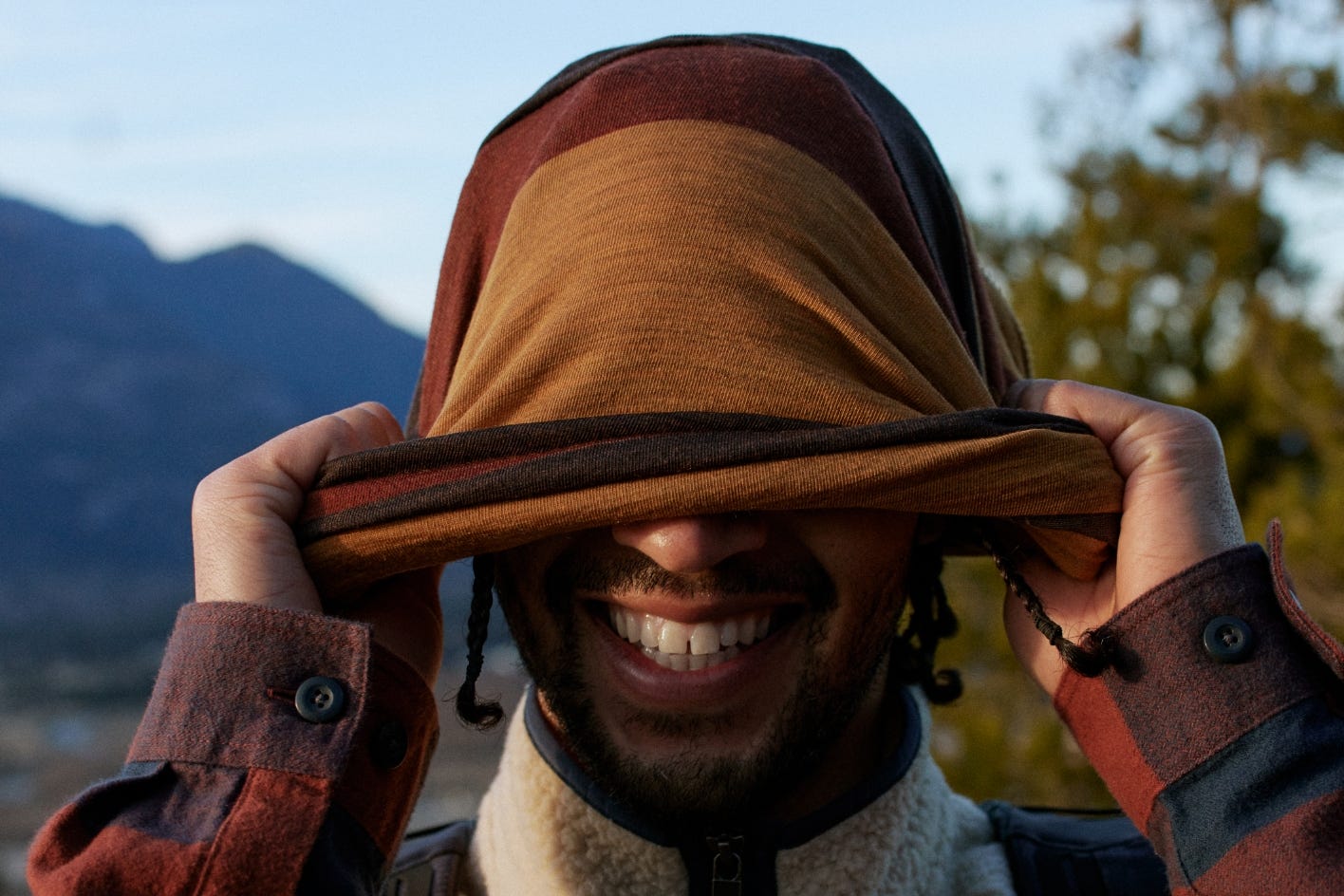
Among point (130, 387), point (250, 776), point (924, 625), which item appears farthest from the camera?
point (130, 387)

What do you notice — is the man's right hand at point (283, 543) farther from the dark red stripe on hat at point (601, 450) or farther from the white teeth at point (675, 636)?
the white teeth at point (675, 636)

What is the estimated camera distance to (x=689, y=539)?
136 centimetres

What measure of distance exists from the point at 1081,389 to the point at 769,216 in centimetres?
45

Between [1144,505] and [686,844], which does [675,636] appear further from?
[1144,505]

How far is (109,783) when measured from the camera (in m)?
1.29

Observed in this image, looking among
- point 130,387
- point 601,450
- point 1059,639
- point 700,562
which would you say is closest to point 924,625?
Result: point 1059,639

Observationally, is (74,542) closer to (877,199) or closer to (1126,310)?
(1126,310)

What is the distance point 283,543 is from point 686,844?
615mm

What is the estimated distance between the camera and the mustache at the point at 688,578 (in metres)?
1.43

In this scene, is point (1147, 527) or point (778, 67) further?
point (778, 67)


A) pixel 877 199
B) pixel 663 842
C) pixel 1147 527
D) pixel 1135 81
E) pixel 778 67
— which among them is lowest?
pixel 1135 81

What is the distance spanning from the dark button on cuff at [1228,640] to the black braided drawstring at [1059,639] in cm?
12

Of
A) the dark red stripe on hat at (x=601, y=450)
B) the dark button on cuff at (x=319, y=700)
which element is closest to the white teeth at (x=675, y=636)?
the dark red stripe on hat at (x=601, y=450)

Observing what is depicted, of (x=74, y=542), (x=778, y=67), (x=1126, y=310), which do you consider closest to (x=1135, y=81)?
(x=1126, y=310)
